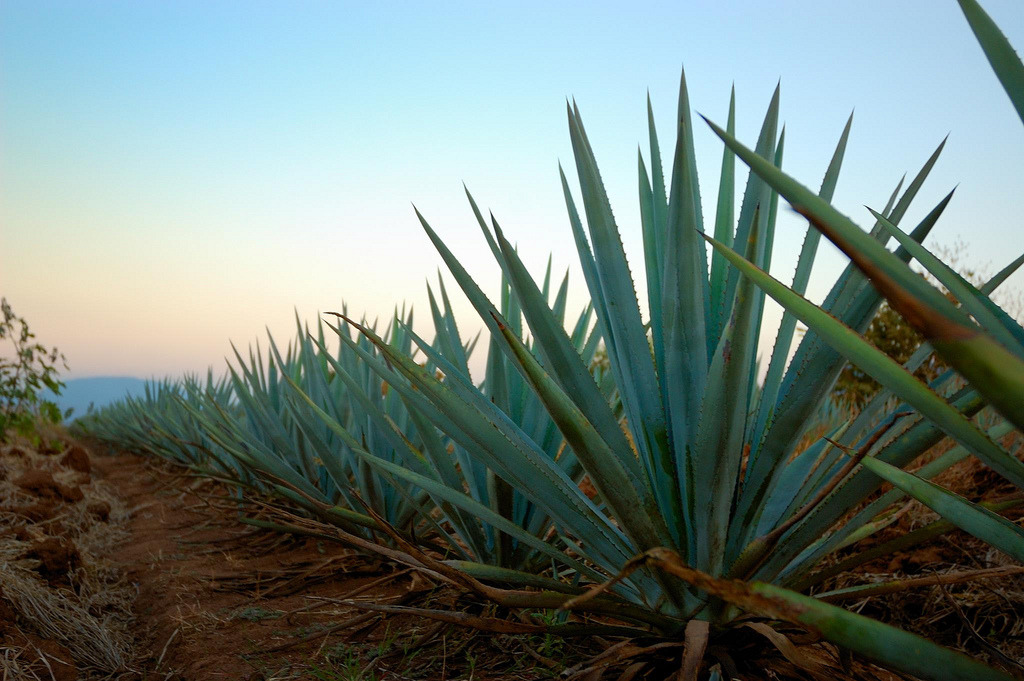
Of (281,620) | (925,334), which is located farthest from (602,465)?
(281,620)

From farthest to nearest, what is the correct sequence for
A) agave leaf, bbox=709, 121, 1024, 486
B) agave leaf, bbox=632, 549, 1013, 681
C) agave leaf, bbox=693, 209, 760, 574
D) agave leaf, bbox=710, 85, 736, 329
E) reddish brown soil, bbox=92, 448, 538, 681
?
reddish brown soil, bbox=92, 448, 538, 681 → agave leaf, bbox=710, 85, 736, 329 → agave leaf, bbox=693, 209, 760, 574 → agave leaf, bbox=632, 549, 1013, 681 → agave leaf, bbox=709, 121, 1024, 486

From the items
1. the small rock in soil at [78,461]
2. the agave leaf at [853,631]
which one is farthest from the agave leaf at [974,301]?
the small rock in soil at [78,461]

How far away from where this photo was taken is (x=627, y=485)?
1028 millimetres

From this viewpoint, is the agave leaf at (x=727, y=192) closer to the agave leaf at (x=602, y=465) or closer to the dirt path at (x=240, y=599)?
the agave leaf at (x=602, y=465)

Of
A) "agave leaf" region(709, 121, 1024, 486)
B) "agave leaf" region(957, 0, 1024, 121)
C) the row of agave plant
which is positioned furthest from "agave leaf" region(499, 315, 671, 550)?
"agave leaf" region(957, 0, 1024, 121)

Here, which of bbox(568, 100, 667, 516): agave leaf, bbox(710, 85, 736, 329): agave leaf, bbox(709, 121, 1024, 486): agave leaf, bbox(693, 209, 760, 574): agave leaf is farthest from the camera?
bbox(710, 85, 736, 329): agave leaf

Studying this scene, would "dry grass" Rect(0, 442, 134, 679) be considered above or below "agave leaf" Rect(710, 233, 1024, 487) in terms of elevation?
below

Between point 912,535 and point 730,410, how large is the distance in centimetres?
39

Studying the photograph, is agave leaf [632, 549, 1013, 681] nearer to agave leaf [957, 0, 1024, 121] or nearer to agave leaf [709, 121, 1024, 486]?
agave leaf [709, 121, 1024, 486]

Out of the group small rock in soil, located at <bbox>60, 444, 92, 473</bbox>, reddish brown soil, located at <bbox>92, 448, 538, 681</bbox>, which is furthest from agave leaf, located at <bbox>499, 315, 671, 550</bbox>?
small rock in soil, located at <bbox>60, 444, 92, 473</bbox>

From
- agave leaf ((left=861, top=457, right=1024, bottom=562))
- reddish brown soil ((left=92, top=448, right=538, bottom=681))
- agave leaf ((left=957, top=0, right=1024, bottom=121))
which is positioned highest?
agave leaf ((left=957, top=0, right=1024, bottom=121))

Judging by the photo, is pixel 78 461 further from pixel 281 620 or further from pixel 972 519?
pixel 972 519

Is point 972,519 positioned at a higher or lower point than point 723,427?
lower

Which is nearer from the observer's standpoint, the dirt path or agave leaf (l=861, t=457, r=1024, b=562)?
agave leaf (l=861, t=457, r=1024, b=562)
